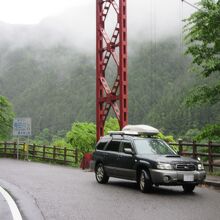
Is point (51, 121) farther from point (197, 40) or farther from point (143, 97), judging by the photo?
point (197, 40)

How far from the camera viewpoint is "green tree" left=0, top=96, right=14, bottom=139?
159ft

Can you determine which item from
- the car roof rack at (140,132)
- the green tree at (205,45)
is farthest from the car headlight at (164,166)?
the green tree at (205,45)

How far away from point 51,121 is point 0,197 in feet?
592

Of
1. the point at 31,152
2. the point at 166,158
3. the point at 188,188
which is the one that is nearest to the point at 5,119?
the point at 31,152

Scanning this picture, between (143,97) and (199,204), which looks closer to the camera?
(199,204)

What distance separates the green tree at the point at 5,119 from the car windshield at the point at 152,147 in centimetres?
3624

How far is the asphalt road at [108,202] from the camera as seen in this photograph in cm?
893

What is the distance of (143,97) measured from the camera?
18888cm

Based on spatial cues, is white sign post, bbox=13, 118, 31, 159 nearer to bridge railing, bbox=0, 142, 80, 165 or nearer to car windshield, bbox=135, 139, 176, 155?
bridge railing, bbox=0, 142, 80, 165

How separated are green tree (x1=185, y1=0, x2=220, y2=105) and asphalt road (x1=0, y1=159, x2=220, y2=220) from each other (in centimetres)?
354

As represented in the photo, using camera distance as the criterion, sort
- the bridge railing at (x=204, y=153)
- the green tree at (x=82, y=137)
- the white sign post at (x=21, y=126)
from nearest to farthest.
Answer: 1. the bridge railing at (x=204, y=153)
2. the white sign post at (x=21, y=126)
3. the green tree at (x=82, y=137)

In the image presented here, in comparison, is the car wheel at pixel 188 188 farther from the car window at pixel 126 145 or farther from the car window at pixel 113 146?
the car window at pixel 113 146

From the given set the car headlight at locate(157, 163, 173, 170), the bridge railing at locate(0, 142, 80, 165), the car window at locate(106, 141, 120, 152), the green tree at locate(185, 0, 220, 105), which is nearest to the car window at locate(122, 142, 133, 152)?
the car window at locate(106, 141, 120, 152)

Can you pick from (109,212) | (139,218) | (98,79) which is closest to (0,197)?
(109,212)
